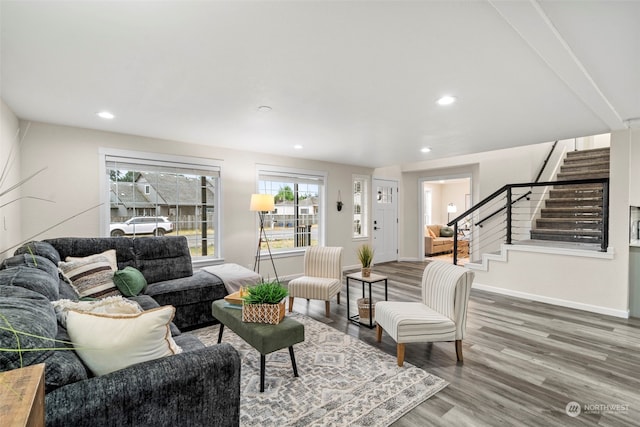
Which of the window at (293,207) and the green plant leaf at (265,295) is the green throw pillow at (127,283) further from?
the window at (293,207)

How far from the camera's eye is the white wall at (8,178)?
8.82ft

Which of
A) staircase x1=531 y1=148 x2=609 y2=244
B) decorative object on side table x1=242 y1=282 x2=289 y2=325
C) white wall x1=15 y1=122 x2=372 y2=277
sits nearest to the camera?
decorative object on side table x1=242 y1=282 x2=289 y2=325

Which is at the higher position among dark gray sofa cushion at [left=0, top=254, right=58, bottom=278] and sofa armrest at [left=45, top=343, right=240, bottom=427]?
dark gray sofa cushion at [left=0, top=254, right=58, bottom=278]

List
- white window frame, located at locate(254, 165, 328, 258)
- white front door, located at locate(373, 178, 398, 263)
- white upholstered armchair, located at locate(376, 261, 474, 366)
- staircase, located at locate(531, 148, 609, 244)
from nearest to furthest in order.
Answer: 1. white upholstered armchair, located at locate(376, 261, 474, 366)
2. staircase, located at locate(531, 148, 609, 244)
3. white window frame, located at locate(254, 165, 328, 258)
4. white front door, located at locate(373, 178, 398, 263)

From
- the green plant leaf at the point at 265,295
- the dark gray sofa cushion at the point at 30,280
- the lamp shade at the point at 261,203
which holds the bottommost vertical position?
the green plant leaf at the point at 265,295

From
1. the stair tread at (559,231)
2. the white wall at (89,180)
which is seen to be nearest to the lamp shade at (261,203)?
the white wall at (89,180)

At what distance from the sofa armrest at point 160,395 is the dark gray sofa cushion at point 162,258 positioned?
2.55m

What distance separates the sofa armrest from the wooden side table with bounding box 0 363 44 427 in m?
0.23

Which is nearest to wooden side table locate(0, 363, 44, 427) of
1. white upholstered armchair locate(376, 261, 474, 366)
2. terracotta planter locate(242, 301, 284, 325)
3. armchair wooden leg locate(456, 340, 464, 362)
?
terracotta planter locate(242, 301, 284, 325)

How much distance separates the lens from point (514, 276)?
4.45m

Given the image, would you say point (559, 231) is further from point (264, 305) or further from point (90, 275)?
point (90, 275)

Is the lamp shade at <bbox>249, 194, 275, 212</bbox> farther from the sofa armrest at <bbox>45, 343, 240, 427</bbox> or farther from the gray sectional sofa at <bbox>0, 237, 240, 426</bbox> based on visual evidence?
the sofa armrest at <bbox>45, 343, 240, 427</bbox>

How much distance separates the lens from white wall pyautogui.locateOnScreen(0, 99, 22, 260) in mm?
2689

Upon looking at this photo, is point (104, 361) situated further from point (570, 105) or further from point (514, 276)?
point (514, 276)
